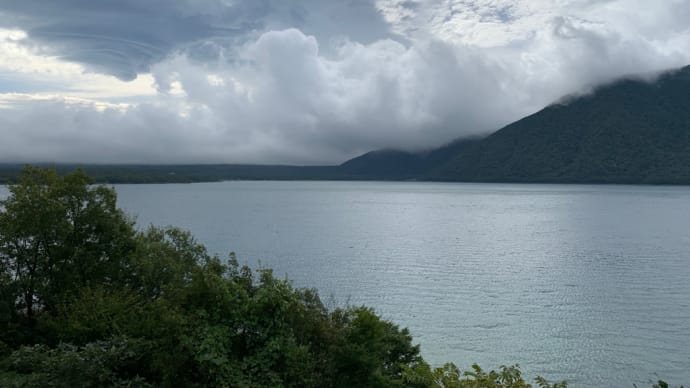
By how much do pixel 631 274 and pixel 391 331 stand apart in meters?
59.9

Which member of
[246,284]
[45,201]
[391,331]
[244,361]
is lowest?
[391,331]

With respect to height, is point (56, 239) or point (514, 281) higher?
point (56, 239)

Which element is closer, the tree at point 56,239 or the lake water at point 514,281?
the tree at point 56,239

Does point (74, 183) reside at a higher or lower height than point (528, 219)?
higher

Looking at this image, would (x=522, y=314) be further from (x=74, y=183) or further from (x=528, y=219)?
(x=528, y=219)

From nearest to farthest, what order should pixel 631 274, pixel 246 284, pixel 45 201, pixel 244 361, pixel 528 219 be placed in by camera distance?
pixel 244 361
pixel 246 284
pixel 45 201
pixel 631 274
pixel 528 219

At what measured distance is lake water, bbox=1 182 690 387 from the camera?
1869 inches

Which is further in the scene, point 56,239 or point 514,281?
point 514,281

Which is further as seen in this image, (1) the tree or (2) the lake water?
(2) the lake water

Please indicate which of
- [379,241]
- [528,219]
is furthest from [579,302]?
[528,219]

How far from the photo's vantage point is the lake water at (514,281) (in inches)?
1869

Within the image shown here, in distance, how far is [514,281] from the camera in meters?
74.8

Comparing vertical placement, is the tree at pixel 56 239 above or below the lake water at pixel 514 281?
above

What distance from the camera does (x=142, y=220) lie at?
470 feet
